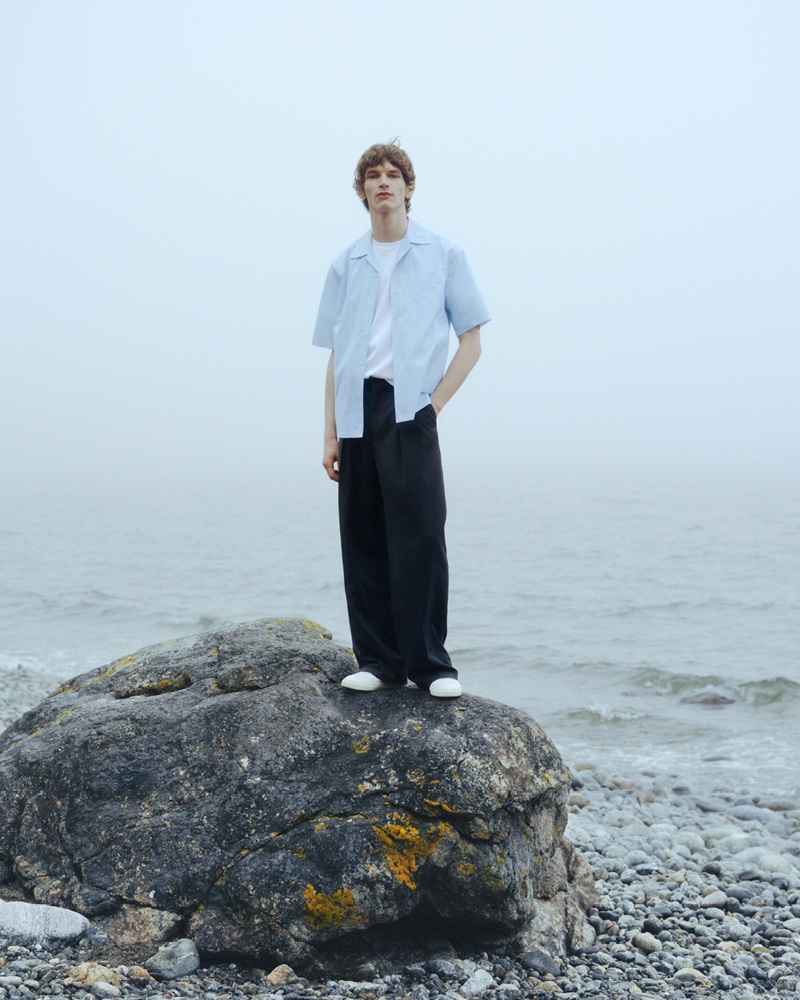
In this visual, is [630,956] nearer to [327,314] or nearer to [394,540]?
[394,540]

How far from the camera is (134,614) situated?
82.3 feet

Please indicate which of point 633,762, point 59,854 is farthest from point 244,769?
point 633,762

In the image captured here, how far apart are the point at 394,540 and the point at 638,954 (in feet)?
8.60

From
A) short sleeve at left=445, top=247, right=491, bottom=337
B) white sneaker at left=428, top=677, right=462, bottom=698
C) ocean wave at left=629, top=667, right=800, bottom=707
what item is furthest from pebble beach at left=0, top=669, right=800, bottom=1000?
ocean wave at left=629, top=667, right=800, bottom=707

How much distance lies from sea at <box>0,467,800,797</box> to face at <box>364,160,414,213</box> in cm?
876

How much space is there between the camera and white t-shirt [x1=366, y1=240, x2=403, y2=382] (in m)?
5.46

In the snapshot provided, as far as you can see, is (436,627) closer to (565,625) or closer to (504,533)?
(565,625)

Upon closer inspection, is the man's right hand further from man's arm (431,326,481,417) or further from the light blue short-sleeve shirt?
man's arm (431,326,481,417)

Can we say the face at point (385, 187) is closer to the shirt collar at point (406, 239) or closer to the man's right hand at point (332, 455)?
the shirt collar at point (406, 239)

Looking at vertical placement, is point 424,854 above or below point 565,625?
above

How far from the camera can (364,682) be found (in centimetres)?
550

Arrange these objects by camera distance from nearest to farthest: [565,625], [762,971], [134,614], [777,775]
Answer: [762,971]
[777,775]
[565,625]
[134,614]

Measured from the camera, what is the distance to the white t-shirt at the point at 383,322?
17.9 feet

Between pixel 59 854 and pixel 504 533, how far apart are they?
149ft
